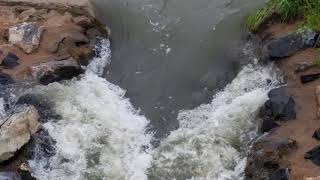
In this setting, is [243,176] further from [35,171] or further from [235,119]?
[35,171]

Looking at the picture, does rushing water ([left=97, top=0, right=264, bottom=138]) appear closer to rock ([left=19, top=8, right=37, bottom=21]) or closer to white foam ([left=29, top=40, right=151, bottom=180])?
white foam ([left=29, top=40, right=151, bottom=180])

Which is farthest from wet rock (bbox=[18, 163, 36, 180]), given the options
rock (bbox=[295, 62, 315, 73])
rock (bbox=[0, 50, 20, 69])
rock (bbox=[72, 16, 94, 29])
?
rock (bbox=[295, 62, 315, 73])

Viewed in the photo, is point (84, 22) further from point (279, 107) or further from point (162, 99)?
point (279, 107)

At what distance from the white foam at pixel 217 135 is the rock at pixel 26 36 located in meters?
3.69

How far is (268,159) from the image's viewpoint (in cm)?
815

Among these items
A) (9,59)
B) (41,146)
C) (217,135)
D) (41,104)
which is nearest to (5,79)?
(9,59)

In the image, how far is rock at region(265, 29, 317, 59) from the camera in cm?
1011

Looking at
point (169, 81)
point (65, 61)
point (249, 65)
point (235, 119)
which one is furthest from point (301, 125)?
point (65, 61)

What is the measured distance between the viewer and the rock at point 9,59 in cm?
1095

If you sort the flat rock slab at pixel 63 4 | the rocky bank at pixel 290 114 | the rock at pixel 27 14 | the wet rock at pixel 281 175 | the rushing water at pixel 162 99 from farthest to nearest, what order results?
the flat rock slab at pixel 63 4 < the rock at pixel 27 14 < the rushing water at pixel 162 99 < the rocky bank at pixel 290 114 < the wet rock at pixel 281 175

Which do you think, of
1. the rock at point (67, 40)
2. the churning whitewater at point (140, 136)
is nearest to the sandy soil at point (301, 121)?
the churning whitewater at point (140, 136)

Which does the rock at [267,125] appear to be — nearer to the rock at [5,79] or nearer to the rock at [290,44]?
the rock at [290,44]

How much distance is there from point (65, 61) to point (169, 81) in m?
2.11

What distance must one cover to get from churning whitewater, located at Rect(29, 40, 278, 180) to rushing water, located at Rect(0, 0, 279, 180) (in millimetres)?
17
